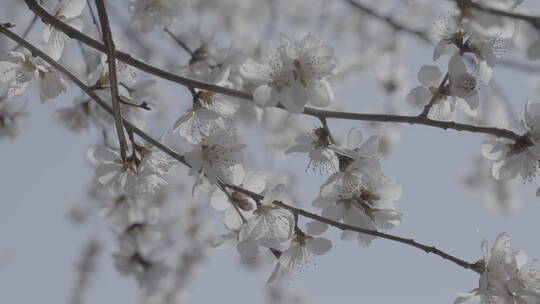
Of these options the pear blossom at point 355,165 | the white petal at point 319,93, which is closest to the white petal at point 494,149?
the pear blossom at point 355,165

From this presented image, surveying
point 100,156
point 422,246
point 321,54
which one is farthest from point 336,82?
point 100,156

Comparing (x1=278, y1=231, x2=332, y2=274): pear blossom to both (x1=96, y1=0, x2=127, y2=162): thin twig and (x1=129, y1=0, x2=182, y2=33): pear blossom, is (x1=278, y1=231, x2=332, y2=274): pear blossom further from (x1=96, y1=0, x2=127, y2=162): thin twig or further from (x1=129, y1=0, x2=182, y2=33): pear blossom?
(x1=129, y1=0, x2=182, y2=33): pear blossom

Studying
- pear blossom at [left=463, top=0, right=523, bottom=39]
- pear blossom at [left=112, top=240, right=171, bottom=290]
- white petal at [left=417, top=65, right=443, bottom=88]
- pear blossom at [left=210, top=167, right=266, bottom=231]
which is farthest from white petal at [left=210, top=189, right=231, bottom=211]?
pear blossom at [left=112, top=240, right=171, bottom=290]

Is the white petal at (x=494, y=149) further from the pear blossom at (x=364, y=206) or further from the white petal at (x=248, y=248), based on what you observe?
the white petal at (x=248, y=248)

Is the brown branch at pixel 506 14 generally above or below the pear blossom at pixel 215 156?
above

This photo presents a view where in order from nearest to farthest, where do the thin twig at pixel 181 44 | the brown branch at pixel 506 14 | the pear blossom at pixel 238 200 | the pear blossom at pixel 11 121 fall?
the brown branch at pixel 506 14
the pear blossom at pixel 238 200
the thin twig at pixel 181 44
the pear blossom at pixel 11 121

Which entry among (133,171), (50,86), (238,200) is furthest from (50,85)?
(238,200)

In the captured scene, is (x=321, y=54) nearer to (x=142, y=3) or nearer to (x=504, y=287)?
(x=504, y=287)
